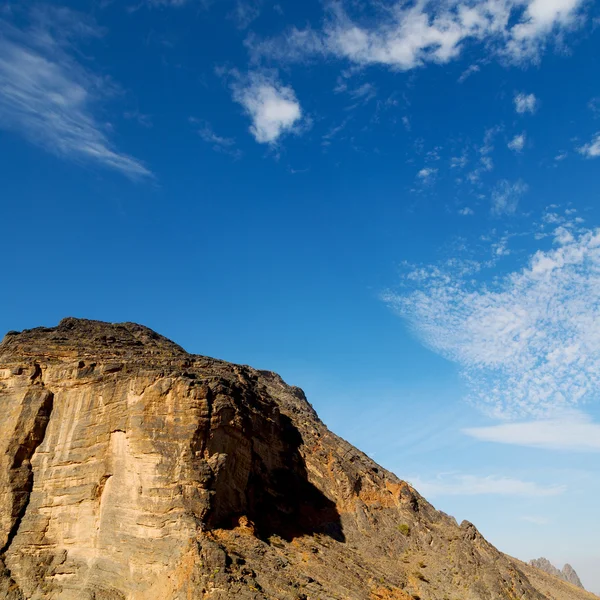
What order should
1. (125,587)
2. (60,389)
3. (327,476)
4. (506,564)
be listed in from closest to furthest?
(125,587) → (60,389) → (506,564) → (327,476)

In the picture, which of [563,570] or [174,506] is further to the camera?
[563,570]

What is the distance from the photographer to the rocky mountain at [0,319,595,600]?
3459cm

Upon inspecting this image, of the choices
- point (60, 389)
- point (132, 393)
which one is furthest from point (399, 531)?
point (60, 389)

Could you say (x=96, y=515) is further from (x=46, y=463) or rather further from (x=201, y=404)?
(x=201, y=404)

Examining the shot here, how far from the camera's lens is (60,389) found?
4438 centimetres

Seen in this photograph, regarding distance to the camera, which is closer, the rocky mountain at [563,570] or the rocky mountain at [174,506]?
the rocky mountain at [174,506]

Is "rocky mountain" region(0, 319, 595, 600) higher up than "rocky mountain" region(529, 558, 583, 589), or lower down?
lower down

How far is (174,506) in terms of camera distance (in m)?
35.8

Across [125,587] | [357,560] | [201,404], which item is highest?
[201,404]

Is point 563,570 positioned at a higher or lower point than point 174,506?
higher

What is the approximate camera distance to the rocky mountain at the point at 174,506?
34.6m

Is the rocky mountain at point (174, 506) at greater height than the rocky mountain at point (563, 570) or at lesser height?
lesser

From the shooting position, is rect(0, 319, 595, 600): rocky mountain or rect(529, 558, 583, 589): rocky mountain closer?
rect(0, 319, 595, 600): rocky mountain

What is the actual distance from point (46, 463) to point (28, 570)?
282 inches
